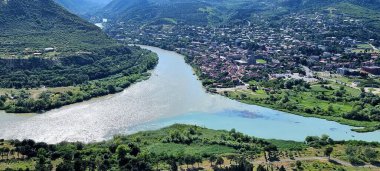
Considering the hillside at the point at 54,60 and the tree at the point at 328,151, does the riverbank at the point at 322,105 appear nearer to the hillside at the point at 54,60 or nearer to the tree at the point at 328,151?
the tree at the point at 328,151

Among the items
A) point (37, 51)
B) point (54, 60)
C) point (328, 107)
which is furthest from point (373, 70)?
point (37, 51)

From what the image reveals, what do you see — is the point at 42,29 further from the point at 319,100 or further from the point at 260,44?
the point at 319,100

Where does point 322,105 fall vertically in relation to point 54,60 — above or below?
below

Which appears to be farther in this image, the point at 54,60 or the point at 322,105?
Answer: the point at 54,60

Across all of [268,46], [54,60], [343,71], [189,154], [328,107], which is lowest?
[268,46]

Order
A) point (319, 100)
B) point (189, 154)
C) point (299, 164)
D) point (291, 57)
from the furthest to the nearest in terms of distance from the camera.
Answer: point (291, 57) → point (319, 100) → point (189, 154) → point (299, 164)

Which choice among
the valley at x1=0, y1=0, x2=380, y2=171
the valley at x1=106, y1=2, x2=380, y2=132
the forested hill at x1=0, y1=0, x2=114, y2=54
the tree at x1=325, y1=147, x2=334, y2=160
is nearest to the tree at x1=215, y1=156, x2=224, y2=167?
the valley at x1=0, y1=0, x2=380, y2=171
